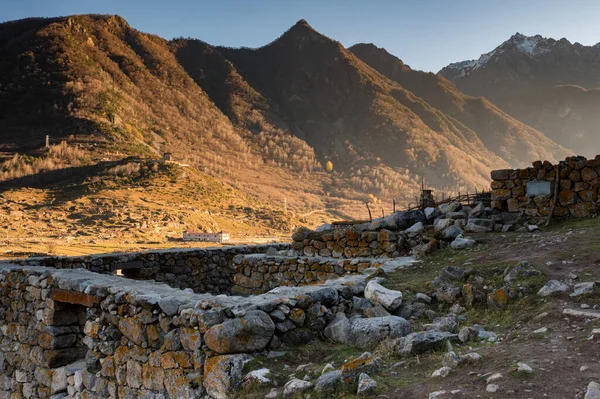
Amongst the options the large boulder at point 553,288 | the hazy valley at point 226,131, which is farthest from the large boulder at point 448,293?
the hazy valley at point 226,131

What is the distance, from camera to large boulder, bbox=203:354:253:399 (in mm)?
3988

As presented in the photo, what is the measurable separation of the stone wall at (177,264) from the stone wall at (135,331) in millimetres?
2427

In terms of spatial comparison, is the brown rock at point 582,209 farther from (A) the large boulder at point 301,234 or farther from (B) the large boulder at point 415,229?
(A) the large boulder at point 301,234

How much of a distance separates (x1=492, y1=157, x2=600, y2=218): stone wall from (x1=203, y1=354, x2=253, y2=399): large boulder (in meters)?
8.37

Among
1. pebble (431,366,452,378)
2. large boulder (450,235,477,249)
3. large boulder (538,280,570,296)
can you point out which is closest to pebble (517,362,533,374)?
pebble (431,366,452,378)

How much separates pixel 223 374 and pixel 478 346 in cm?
231

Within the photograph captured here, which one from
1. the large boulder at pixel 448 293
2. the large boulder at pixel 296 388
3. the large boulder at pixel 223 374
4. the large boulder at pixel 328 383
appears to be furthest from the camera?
the large boulder at pixel 448 293

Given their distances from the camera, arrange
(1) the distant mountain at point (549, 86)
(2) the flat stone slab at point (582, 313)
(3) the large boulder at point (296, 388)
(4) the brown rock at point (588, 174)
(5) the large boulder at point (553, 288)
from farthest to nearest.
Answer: (1) the distant mountain at point (549, 86) → (4) the brown rock at point (588, 174) → (5) the large boulder at point (553, 288) → (2) the flat stone slab at point (582, 313) → (3) the large boulder at point (296, 388)

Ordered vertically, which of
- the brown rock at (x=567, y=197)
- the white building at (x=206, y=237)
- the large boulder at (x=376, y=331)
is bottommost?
the white building at (x=206, y=237)

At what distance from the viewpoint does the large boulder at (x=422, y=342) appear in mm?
4059

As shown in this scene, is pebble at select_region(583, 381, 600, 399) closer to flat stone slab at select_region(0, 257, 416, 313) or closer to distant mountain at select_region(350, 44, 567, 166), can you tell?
flat stone slab at select_region(0, 257, 416, 313)

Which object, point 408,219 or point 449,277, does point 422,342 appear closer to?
point 449,277

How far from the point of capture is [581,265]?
595 cm

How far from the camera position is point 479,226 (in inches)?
376
